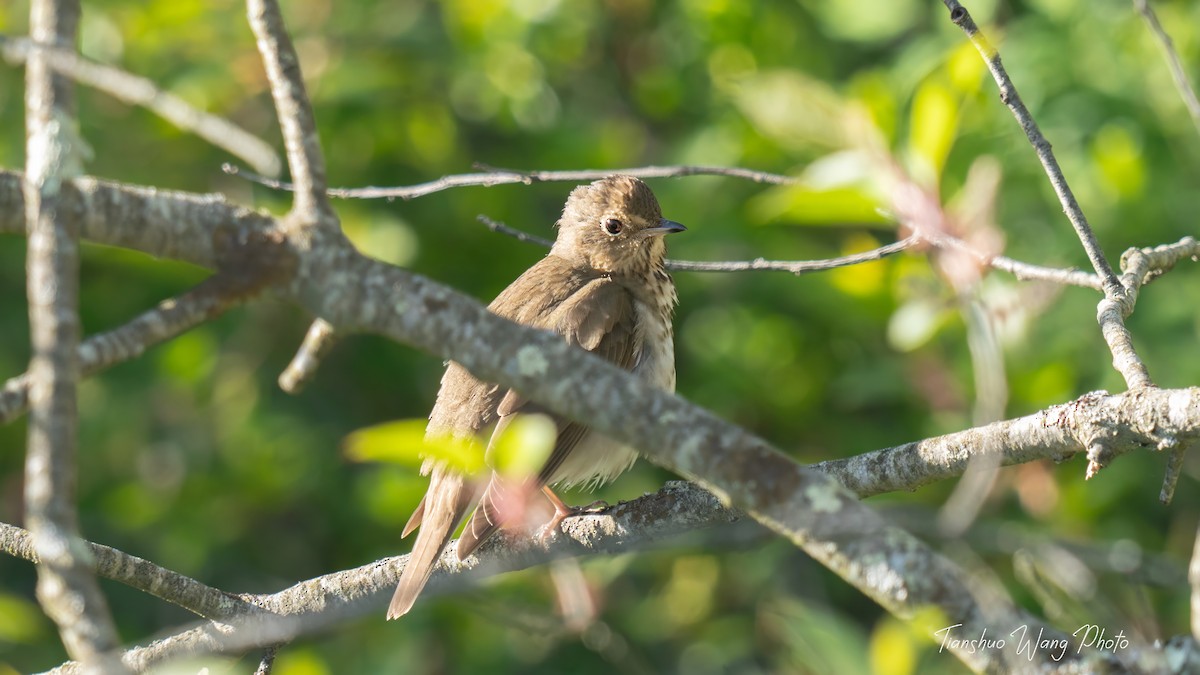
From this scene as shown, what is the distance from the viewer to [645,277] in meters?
5.65

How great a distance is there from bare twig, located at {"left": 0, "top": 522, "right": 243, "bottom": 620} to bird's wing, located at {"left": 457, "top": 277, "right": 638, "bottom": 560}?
0.86 meters

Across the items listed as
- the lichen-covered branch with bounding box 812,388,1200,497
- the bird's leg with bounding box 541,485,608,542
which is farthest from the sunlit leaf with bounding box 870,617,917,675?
the bird's leg with bounding box 541,485,608,542

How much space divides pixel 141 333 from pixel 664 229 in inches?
147

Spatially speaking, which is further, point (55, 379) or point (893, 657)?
point (893, 657)

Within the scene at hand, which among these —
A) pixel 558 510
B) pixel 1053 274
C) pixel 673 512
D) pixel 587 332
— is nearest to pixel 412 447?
pixel 673 512

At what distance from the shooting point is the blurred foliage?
225 inches

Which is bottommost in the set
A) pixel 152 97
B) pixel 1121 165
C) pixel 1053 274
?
pixel 152 97

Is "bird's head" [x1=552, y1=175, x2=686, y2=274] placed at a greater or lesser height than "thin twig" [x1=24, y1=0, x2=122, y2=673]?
greater

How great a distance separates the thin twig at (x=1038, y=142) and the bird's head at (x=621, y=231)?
259 cm

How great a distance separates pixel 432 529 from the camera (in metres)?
4.32

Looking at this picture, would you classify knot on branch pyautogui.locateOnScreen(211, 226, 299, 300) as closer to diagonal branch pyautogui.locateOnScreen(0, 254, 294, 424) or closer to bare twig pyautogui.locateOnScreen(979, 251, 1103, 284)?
diagonal branch pyautogui.locateOnScreen(0, 254, 294, 424)

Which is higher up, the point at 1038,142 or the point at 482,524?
the point at 1038,142

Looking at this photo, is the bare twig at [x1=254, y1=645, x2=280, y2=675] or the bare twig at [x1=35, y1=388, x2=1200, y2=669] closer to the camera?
the bare twig at [x1=35, y1=388, x2=1200, y2=669]

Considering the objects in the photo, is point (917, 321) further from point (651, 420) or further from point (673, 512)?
point (651, 420)
